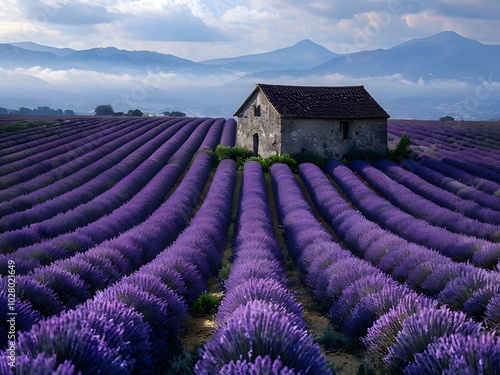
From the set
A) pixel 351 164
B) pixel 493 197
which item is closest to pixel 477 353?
pixel 493 197

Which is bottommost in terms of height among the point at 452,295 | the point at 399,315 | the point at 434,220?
the point at 434,220

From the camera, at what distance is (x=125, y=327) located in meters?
3.67

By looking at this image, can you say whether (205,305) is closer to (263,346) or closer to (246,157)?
(263,346)

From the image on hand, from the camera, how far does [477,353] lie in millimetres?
3027

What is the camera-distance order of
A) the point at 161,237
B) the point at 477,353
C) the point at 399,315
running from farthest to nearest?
the point at 161,237 → the point at 399,315 → the point at 477,353

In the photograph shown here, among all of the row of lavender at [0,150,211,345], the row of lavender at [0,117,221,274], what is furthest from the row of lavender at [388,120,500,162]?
the row of lavender at [0,150,211,345]

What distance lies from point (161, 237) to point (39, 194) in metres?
5.87

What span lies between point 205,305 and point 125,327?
2848mm

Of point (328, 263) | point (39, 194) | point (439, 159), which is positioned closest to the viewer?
point (328, 263)

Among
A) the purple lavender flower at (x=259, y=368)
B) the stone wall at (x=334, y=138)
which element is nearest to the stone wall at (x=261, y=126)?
the stone wall at (x=334, y=138)

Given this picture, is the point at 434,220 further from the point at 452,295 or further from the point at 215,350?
the point at 215,350

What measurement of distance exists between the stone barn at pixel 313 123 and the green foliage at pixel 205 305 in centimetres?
1679

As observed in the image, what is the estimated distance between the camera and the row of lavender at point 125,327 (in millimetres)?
2953

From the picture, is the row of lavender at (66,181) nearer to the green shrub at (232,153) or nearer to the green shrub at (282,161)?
the green shrub at (232,153)
